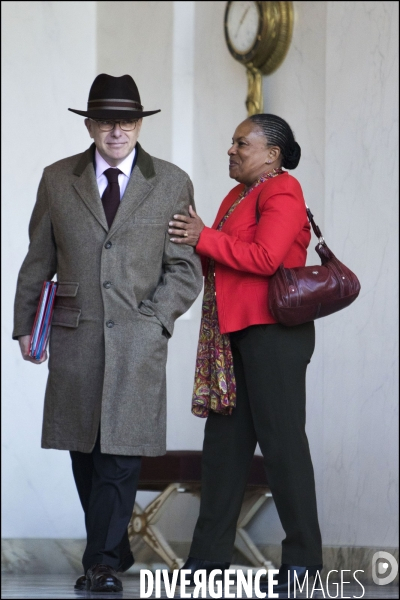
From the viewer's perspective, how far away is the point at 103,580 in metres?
3.61

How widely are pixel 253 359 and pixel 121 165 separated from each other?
0.91 metres

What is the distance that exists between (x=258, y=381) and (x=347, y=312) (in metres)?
1.78

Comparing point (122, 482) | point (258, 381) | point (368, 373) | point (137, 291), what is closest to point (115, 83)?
point (137, 291)

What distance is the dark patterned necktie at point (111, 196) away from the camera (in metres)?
3.97

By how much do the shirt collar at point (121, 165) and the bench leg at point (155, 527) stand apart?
2414 millimetres

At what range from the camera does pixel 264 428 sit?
4.00 m

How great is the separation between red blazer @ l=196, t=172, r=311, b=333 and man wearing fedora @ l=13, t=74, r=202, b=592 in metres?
0.12

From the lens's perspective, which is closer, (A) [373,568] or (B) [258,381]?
(B) [258,381]

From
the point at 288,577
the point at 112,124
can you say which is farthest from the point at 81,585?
the point at 112,124

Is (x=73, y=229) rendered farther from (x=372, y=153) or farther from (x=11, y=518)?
(x=11, y=518)

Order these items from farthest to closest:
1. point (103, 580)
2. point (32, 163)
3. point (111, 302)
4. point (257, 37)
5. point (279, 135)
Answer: point (32, 163)
point (257, 37)
point (279, 135)
point (111, 302)
point (103, 580)

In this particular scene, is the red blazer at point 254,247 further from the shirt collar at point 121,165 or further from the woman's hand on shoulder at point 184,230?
the shirt collar at point 121,165

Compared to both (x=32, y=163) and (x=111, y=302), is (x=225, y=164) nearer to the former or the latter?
(x=32, y=163)

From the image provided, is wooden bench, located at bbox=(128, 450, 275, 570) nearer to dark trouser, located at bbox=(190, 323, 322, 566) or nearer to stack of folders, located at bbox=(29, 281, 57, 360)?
dark trouser, located at bbox=(190, 323, 322, 566)
